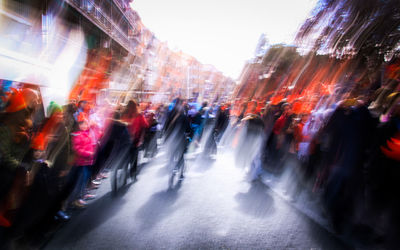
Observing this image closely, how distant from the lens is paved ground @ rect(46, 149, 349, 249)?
2947 mm

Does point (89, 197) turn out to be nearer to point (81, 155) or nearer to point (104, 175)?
point (81, 155)

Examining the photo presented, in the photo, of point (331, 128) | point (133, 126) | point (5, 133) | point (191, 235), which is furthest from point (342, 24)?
point (5, 133)

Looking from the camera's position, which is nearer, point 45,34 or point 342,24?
point 45,34

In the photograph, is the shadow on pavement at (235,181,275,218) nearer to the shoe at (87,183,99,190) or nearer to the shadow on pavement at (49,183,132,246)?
the shadow on pavement at (49,183,132,246)

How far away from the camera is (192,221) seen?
138 inches

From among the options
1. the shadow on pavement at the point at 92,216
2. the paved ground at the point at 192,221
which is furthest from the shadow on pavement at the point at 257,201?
the shadow on pavement at the point at 92,216

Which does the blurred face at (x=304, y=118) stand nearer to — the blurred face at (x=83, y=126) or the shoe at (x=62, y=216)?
the blurred face at (x=83, y=126)

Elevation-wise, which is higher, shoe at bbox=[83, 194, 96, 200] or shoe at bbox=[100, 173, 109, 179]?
shoe at bbox=[83, 194, 96, 200]

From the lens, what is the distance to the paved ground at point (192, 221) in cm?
295

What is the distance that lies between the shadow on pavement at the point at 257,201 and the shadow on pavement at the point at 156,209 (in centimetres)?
136

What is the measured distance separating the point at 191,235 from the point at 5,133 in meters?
2.76

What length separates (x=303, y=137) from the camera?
5.05 metres

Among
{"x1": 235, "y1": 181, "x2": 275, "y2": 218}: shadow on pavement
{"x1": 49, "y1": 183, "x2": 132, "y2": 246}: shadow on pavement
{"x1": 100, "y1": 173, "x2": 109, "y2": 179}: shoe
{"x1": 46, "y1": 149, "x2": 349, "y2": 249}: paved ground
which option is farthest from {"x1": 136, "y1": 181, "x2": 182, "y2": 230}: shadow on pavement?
{"x1": 100, "y1": 173, "x2": 109, "y2": 179}: shoe

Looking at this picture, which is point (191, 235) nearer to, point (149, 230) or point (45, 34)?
point (149, 230)
